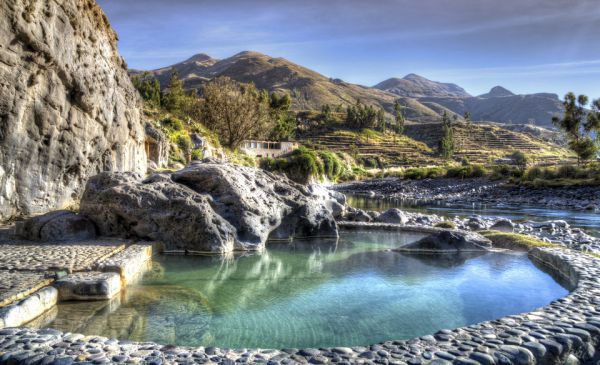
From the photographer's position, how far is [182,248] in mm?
15648

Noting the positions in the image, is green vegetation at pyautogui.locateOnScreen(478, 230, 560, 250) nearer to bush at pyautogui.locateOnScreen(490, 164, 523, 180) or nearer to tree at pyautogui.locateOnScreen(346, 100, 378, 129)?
bush at pyautogui.locateOnScreen(490, 164, 523, 180)

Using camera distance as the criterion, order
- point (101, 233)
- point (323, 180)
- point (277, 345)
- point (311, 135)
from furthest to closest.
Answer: point (311, 135)
point (323, 180)
point (101, 233)
point (277, 345)

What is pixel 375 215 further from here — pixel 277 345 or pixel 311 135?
pixel 311 135

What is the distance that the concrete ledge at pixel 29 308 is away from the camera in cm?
743

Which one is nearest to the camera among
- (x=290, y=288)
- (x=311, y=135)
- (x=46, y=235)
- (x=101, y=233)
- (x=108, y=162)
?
(x=290, y=288)

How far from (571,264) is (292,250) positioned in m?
9.40

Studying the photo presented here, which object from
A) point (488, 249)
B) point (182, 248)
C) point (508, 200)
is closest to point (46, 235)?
point (182, 248)

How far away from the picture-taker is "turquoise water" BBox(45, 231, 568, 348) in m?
8.45

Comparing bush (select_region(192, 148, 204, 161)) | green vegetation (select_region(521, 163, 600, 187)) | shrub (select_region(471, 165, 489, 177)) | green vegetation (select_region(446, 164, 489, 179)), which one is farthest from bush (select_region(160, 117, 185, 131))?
shrub (select_region(471, 165, 489, 177))

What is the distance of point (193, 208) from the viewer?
1577cm

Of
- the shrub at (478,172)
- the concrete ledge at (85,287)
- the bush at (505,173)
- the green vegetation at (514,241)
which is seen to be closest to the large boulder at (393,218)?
the green vegetation at (514,241)

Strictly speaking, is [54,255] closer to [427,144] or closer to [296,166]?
[296,166]

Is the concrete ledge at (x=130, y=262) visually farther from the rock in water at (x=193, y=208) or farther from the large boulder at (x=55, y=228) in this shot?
the large boulder at (x=55, y=228)

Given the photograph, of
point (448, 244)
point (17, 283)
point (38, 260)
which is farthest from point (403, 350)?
point (448, 244)
